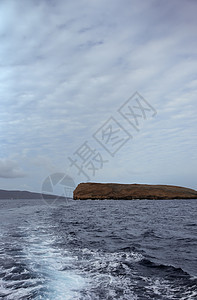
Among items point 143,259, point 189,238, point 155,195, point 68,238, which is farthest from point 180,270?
point 155,195

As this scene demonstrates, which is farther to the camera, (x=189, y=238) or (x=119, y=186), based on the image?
(x=119, y=186)

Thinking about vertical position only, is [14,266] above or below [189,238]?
above

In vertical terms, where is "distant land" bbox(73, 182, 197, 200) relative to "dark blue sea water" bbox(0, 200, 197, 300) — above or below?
below

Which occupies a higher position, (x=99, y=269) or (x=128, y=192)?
(x=99, y=269)

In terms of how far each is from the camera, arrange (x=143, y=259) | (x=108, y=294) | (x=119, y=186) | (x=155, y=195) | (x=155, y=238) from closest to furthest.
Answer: (x=108, y=294)
(x=143, y=259)
(x=155, y=238)
(x=155, y=195)
(x=119, y=186)

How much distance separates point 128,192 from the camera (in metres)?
136

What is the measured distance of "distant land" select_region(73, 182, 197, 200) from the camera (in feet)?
438

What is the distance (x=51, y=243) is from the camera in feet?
42.3

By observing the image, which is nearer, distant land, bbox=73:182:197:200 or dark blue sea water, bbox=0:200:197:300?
dark blue sea water, bbox=0:200:197:300

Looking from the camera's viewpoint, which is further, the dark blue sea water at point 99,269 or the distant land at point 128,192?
the distant land at point 128,192

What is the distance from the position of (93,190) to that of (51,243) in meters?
129

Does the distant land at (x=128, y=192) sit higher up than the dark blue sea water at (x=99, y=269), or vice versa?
the dark blue sea water at (x=99, y=269)

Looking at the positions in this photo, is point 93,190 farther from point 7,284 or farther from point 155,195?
point 7,284

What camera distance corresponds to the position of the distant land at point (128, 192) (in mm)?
133625
